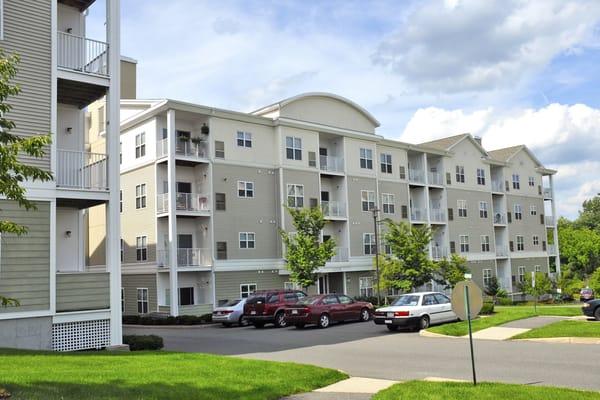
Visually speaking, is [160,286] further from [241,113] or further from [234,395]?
[234,395]

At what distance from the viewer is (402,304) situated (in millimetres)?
23531

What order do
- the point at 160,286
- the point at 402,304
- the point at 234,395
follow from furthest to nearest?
1. the point at 160,286
2. the point at 402,304
3. the point at 234,395

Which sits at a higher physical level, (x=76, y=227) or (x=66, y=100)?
(x=66, y=100)

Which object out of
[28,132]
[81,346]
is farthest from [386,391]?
[28,132]

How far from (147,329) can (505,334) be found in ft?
59.8

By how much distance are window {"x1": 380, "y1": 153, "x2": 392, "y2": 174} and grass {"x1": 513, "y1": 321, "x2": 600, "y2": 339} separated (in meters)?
26.7

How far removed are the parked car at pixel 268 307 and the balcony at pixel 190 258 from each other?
21.8ft

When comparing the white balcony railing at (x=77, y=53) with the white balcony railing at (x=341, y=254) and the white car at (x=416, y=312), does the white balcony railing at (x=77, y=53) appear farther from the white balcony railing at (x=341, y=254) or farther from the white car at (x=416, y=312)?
the white balcony railing at (x=341, y=254)

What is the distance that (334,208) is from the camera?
42.3m

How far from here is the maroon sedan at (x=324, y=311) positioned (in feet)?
83.8

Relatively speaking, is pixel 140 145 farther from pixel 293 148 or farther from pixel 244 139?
pixel 293 148

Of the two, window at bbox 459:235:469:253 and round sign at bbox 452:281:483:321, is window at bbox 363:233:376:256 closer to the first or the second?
window at bbox 459:235:469:253

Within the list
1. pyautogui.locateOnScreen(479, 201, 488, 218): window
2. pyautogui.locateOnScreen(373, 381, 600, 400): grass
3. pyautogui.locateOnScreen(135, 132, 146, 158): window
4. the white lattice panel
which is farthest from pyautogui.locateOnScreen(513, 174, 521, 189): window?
pyautogui.locateOnScreen(373, 381, 600, 400): grass

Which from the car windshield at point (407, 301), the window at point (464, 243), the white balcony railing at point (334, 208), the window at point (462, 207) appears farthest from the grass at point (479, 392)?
the window at point (462, 207)
